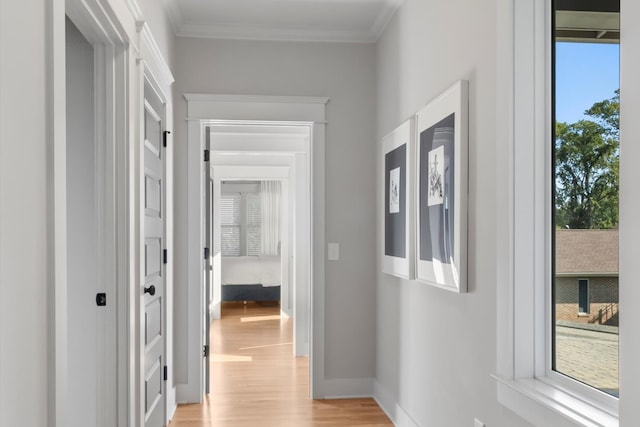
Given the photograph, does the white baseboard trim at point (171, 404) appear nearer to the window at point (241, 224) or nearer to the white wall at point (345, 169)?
the white wall at point (345, 169)

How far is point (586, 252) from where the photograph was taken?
5.90ft

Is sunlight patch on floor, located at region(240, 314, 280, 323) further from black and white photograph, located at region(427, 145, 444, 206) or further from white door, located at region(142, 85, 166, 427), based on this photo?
black and white photograph, located at region(427, 145, 444, 206)

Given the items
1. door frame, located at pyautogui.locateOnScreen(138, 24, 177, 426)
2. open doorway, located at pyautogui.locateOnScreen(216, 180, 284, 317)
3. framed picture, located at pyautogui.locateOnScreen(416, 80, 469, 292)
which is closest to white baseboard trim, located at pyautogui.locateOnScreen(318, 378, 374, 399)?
door frame, located at pyautogui.locateOnScreen(138, 24, 177, 426)

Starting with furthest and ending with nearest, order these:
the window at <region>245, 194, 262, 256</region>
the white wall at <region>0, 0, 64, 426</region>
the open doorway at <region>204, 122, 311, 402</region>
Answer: the window at <region>245, 194, 262, 256</region>, the open doorway at <region>204, 122, 311, 402</region>, the white wall at <region>0, 0, 64, 426</region>

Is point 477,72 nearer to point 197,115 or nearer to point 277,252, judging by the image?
point 197,115

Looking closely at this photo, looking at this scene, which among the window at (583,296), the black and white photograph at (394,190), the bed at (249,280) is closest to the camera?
the window at (583,296)

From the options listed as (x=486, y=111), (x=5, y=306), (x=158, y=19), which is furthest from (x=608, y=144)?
(x=158, y=19)

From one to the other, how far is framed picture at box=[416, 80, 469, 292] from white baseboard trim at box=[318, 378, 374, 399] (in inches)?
58.7

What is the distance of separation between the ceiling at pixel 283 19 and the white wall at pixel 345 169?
9cm

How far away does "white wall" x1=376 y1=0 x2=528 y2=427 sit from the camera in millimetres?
2283

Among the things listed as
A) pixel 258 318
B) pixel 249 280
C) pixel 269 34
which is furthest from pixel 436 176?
pixel 249 280

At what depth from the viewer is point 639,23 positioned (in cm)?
138

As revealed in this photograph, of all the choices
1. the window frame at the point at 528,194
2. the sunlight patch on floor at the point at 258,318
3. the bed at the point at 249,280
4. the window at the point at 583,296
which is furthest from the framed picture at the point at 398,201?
the bed at the point at 249,280

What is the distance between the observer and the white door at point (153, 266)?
3.10 m
